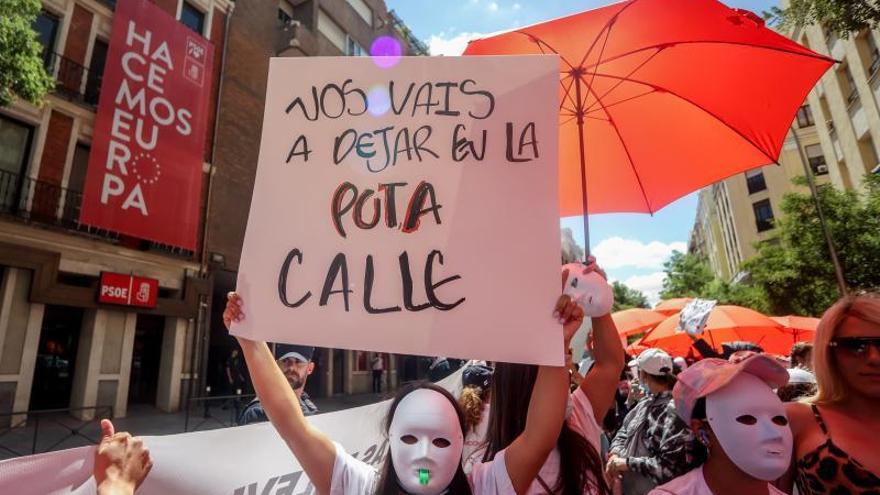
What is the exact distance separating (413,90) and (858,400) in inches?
81.8

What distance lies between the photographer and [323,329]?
1.67m

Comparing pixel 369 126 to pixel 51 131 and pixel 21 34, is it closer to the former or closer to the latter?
pixel 21 34

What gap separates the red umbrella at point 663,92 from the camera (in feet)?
8.68

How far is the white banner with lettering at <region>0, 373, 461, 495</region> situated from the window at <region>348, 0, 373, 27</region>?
1029 inches

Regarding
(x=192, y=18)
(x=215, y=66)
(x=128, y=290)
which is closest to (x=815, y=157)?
(x=215, y=66)

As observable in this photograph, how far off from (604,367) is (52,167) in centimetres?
1527

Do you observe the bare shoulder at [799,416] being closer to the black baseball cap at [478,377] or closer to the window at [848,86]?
the black baseball cap at [478,377]

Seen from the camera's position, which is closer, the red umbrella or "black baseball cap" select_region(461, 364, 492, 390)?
the red umbrella

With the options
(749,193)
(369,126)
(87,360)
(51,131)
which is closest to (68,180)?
(51,131)

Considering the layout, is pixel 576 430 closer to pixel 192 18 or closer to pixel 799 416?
pixel 799 416

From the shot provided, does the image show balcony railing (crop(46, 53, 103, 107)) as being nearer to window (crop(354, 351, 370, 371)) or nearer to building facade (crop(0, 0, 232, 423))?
building facade (crop(0, 0, 232, 423))

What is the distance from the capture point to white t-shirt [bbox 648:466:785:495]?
1655 millimetres

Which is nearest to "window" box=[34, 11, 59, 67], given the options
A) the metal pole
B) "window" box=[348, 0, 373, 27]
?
"window" box=[348, 0, 373, 27]

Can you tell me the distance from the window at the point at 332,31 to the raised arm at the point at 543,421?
23386 mm
